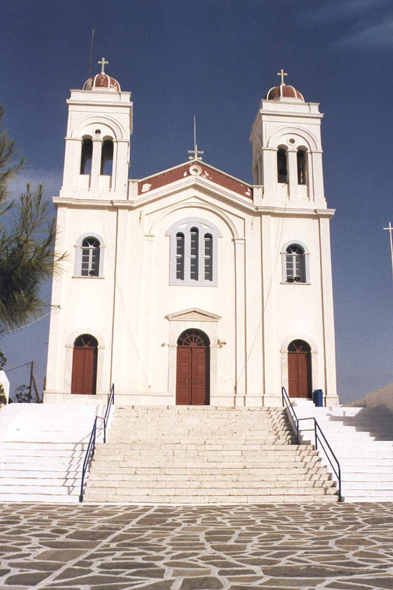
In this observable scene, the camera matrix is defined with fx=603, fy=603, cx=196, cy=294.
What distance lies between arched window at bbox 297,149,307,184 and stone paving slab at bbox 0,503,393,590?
589 inches

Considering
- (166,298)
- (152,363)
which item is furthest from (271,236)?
(152,363)

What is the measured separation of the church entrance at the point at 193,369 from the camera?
19.5 metres

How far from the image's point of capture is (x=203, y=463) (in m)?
12.9

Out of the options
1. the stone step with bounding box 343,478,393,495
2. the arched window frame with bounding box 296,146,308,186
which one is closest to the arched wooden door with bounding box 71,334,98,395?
the stone step with bounding box 343,478,393,495

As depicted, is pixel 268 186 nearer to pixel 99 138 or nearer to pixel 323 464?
pixel 99 138

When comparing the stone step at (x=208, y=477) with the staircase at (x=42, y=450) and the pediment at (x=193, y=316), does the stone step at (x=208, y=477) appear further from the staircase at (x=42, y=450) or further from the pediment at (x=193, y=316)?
the pediment at (x=193, y=316)

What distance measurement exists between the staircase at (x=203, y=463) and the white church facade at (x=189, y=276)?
10.5 ft

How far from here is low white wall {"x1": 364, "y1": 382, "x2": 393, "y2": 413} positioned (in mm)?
17222

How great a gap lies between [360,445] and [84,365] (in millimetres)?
9190

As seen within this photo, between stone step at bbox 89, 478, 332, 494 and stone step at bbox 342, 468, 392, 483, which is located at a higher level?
stone step at bbox 342, 468, 392, 483

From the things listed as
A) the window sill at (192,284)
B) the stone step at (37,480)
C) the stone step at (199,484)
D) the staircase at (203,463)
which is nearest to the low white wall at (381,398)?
the staircase at (203,463)

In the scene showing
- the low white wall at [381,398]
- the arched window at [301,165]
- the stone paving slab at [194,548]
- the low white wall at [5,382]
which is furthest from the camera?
the arched window at [301,165]

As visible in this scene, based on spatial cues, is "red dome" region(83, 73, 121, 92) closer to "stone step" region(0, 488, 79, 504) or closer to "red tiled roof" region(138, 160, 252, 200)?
"red tiled roof" region(138, 160, 252, 200)

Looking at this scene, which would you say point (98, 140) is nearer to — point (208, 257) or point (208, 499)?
point (208, 257)
